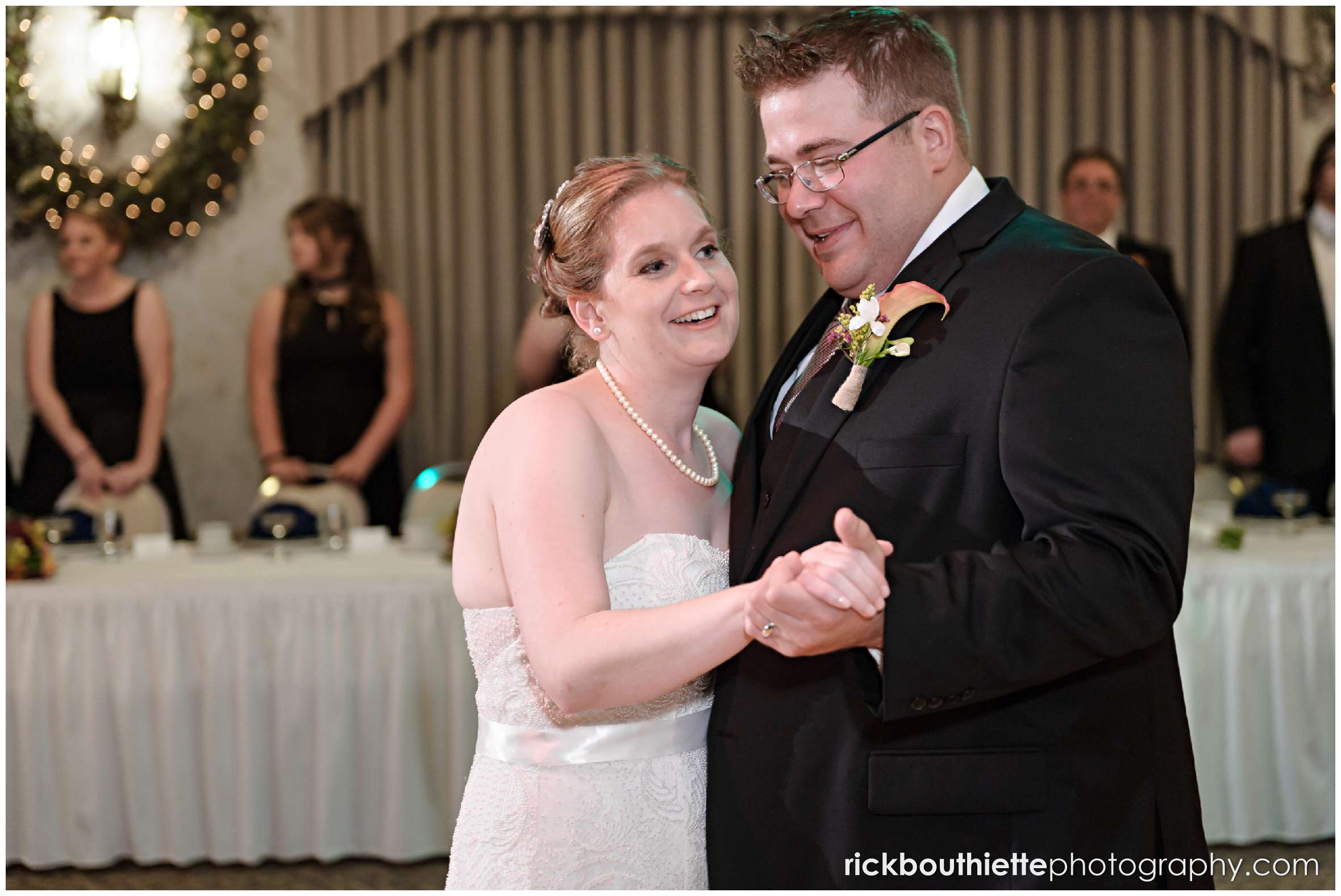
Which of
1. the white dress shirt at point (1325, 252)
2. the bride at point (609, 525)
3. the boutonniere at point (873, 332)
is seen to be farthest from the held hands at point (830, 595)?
the white dress shirt at point (1325, 252)

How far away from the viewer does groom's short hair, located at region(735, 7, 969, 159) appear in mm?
1983

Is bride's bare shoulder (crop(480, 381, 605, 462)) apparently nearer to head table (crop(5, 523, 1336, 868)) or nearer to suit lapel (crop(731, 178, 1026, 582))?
suit lapel (crop(731, 178, 1026, 582))

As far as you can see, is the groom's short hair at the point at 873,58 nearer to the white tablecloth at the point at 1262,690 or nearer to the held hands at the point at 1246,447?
the white tablecloth at the point at 1262,690

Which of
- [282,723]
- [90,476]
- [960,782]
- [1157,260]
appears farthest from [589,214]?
[1157,260]

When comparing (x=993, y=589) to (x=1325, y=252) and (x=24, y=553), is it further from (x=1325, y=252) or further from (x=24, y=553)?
(x=1325, y=252)

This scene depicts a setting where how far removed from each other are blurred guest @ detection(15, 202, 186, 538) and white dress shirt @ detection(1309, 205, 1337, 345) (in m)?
5.20

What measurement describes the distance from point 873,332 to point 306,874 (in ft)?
10.0

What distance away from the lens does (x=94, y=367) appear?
6.00 m

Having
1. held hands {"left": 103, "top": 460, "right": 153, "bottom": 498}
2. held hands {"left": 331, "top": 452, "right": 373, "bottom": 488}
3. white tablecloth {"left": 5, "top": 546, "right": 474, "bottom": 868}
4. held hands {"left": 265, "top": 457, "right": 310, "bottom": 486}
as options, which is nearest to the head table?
white tablecloth {"left": 5, "top": 546, "right": 474, "bottom": 868}

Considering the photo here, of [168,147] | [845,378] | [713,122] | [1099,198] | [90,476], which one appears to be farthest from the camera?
[713,122]

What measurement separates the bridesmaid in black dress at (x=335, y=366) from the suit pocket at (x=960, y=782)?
4420mm

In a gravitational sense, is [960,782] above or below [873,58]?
below

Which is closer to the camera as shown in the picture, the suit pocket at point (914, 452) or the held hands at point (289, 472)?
the suit pocket at point (914, 452)

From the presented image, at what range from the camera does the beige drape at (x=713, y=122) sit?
7.01 meters
